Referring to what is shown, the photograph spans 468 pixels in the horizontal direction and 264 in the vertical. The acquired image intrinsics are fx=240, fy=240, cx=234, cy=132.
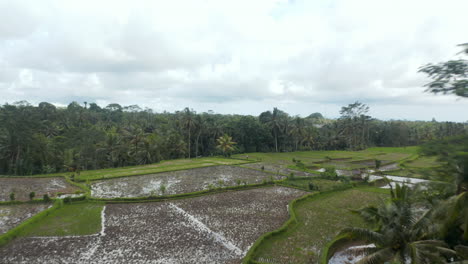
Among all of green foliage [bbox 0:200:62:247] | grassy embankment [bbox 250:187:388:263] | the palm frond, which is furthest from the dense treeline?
green foliage [bbox 0:200:62:247]

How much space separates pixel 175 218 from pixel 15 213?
37.0 feet

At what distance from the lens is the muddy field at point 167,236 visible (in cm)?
1148

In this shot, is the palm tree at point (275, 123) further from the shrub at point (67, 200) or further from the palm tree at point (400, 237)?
the palm tree at point (400, 237)

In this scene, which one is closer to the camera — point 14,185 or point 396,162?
point 14,185

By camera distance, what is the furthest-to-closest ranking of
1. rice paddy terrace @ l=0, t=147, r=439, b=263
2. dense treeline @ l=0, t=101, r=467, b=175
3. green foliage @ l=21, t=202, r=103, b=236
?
1. dense treeline @ l=0, t=101, r=467, b=175
2. green foliage @ l=21, t=202, r=103, b=236
3. rice paddy terrace @ l=0, t=147, r=439, b=263

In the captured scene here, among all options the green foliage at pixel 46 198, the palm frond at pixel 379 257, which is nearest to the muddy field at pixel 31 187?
the green foliage at pixel 46 198

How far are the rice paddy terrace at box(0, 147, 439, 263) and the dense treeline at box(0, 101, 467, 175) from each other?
22.8 ft

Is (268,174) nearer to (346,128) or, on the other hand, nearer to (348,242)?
(348,242)

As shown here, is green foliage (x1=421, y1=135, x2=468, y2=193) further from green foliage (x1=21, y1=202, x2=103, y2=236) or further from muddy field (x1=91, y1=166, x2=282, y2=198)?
muddy field (x1=91, y1=166, x2=282, y2=198)

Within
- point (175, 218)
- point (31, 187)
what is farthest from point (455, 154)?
point (31, 187)

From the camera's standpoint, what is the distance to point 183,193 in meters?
21.7

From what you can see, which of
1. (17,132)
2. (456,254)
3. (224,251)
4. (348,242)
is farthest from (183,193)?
(17,132)

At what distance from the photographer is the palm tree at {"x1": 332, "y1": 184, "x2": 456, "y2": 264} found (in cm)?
722

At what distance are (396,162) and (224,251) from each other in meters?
38.6
